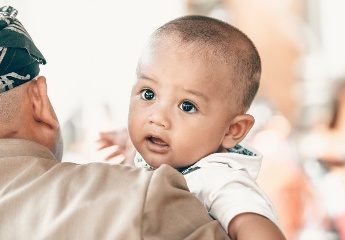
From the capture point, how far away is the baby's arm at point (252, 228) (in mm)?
1181

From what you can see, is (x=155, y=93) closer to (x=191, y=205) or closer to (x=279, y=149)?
(x=191, y=205)

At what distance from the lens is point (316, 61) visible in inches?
178

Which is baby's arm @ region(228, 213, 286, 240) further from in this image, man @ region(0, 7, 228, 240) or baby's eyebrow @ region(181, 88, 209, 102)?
baby's eyebrow @ region(181, 88, 209, 102)

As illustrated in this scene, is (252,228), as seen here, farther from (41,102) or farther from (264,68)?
(264,68)

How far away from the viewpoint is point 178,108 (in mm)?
1442

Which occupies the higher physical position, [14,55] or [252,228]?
[14,55]

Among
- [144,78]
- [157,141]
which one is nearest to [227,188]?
[157,141]

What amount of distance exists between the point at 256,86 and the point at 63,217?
2.15 feet

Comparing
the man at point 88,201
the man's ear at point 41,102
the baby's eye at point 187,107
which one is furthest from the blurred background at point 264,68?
the man at point 88,201

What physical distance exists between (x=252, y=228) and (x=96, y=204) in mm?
278

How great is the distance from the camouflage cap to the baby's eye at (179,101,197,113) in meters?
0.30

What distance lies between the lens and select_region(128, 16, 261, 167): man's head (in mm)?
1438

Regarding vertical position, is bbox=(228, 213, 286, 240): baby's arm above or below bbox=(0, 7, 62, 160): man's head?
below

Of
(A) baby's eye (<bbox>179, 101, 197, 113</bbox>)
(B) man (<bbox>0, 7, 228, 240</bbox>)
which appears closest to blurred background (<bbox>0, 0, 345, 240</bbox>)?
(A) baby's eye (<bbox>179, 101, 197, 113</bbox>)
